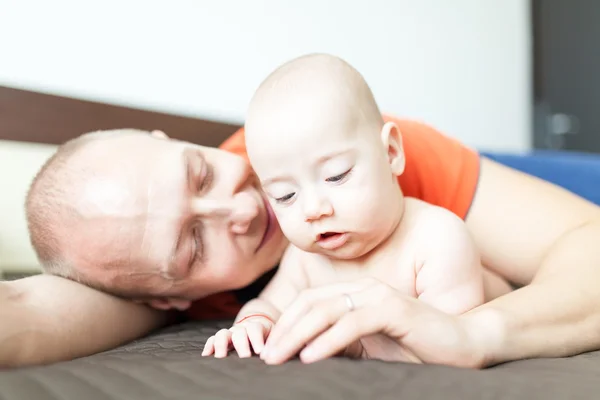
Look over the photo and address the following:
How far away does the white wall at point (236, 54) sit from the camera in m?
1.42

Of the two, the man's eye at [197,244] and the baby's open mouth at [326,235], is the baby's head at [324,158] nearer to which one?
the baby's open mouth at [326,235]

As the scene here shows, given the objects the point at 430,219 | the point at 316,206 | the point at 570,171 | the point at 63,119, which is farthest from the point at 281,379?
the point at 570,171

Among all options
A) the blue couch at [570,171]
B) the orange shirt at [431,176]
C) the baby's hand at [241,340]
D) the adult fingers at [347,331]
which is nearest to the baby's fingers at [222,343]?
the baby's hand at [241,340]

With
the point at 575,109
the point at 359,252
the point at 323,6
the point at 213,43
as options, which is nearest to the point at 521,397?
the point at 359,252

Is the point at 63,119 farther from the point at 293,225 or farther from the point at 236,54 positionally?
the point at 293,225

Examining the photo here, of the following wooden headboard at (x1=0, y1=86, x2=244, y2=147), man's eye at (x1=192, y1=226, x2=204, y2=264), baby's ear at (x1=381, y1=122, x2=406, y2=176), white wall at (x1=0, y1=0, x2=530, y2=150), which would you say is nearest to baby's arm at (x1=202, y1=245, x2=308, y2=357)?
man's eye at (x1=192, y1=226, x2=204, y2=264)

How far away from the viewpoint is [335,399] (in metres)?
0.55

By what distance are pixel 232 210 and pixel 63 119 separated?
646 millimetres

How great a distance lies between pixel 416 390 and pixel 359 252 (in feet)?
0.94

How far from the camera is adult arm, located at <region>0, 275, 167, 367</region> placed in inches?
31.0

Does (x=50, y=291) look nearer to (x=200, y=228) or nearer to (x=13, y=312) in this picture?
(x=13, y=312)

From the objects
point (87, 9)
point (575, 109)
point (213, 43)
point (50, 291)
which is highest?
point (87, 9)

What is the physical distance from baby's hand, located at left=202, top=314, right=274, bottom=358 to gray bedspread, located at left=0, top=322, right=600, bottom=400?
0.04 m

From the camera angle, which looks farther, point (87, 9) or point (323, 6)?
point (323, 6)
